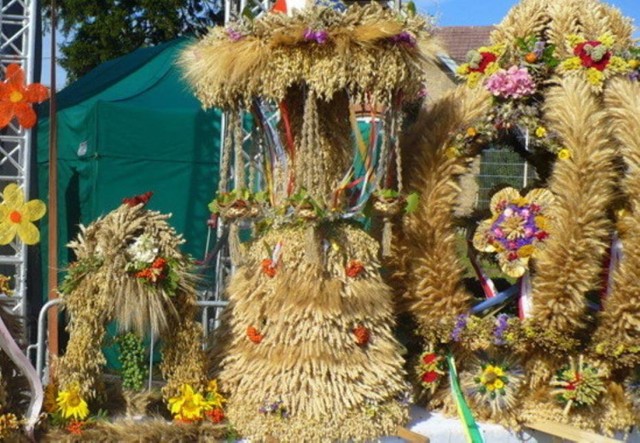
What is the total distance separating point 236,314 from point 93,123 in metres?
3.53

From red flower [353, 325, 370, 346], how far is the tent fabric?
12.1ft

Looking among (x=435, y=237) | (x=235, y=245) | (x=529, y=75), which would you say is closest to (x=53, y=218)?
(x=235, y=245)

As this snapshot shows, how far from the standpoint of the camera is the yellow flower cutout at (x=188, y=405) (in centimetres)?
423

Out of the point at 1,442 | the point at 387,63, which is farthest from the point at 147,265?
the point at 387,63

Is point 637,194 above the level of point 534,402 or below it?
above

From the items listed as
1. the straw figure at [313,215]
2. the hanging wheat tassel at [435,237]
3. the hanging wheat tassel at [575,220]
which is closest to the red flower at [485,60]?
the hanging wheat tassel at [435,237]

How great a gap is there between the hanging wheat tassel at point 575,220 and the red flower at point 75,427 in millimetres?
2219

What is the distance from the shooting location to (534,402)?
479 centimetres

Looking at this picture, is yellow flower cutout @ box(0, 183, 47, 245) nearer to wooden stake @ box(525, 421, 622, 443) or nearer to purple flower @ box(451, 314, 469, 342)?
purple flower @ box(451, 314, 469, 342)

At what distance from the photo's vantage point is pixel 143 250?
4109mm

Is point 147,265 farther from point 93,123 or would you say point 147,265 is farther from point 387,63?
point 93,123

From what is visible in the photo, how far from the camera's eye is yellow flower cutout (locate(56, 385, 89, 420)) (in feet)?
13.3

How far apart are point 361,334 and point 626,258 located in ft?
4.64

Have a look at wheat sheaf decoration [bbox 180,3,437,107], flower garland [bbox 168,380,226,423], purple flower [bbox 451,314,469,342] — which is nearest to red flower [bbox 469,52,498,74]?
wheat sheaf decoration [bbox 180,3,437,107]
